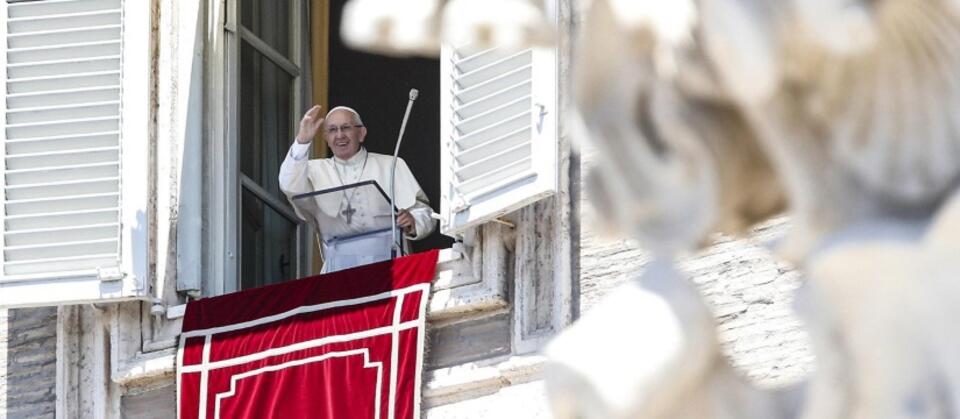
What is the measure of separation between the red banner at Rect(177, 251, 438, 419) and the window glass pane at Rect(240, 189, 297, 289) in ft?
2.68

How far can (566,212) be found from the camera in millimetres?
9102

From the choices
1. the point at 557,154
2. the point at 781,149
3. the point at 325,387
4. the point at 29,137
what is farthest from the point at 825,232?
the point at 29,137

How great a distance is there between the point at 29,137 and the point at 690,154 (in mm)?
7700

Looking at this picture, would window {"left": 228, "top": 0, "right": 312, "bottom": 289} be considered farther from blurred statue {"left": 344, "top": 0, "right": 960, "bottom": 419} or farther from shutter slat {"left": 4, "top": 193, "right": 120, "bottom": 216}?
blurred statue {"left": 344, "top": 0, "right": 960, "bottom": 419}

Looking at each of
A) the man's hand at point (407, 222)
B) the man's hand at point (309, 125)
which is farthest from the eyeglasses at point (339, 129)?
the man's hand at point (407, 222)

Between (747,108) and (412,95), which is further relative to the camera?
(412,95)

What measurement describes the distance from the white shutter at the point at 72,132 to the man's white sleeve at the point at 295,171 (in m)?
0.57

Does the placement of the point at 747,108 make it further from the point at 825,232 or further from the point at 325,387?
the point at 325,387

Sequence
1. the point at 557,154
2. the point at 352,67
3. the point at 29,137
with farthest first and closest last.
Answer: the point at 352,67 → the point at 29,137 → the point at 557,154

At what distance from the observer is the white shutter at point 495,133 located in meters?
8.95

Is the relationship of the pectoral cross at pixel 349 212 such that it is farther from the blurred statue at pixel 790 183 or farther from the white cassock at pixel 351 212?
the blurred statue at pixel 790 183

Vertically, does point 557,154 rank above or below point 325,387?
above

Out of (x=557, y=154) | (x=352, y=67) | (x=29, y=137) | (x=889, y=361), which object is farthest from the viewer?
(x=352, y=67)

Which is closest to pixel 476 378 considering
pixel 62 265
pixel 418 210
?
pixel 418 210
